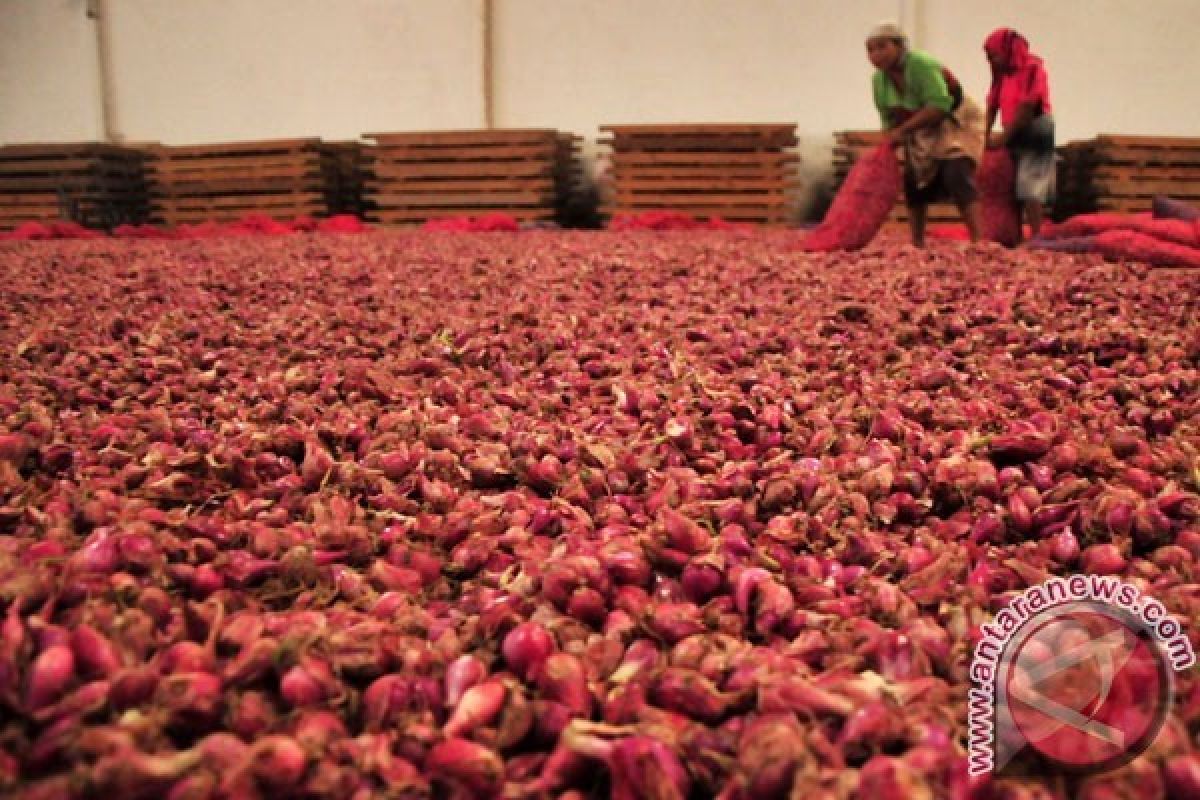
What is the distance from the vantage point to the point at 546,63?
12344 mm

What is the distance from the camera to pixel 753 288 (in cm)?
429

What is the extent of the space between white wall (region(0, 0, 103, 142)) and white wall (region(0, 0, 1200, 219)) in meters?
0.03

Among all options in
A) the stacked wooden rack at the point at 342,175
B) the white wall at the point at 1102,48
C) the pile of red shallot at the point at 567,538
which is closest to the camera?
the pile of red shallot at the point at 567,538

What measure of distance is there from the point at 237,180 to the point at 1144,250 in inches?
388

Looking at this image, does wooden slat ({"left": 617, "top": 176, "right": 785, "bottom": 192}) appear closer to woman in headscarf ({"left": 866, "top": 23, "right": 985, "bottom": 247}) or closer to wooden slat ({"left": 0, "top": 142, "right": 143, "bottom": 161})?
woman in headscarf ({"left": 866, "top": 23, "right": 985, "bottom": 247})

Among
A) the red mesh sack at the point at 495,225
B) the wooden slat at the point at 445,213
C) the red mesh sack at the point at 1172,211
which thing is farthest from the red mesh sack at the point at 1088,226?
the wooden slat at the point at 445,213

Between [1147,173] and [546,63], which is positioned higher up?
[546,63]

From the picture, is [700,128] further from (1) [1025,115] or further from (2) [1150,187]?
(2) [1150,187]

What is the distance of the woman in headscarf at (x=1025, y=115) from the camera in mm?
6312

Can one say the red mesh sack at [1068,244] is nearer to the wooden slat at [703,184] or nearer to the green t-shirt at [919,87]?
the green t-shirt at [919,87]

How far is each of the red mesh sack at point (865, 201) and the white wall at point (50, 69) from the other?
1232 cm

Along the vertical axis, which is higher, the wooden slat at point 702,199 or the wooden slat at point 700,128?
the wooden slat at point 700,128

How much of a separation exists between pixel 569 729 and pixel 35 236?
9691 mm

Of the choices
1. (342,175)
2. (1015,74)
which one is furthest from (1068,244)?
(342,175)
